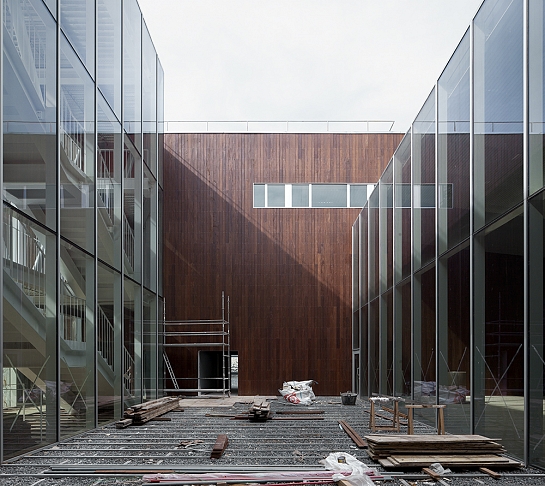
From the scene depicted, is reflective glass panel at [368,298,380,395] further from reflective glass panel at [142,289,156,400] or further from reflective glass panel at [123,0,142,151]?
reflective glass panel at [123,0,142,151]

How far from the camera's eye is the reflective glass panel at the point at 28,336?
8.24 metres

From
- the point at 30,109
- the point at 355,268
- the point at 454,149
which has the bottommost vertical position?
the point at 355,268

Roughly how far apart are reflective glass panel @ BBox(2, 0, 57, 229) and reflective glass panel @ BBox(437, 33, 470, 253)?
6424mm

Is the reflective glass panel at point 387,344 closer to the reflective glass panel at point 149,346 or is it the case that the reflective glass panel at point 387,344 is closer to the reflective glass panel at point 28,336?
the reflective glass panel at point 149,346

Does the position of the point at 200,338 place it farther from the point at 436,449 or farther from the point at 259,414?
the point at 436,449

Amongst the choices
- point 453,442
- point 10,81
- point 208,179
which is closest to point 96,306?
point 10,81

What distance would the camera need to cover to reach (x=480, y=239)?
935 centimetres

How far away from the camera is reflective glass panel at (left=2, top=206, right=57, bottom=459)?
8242mm

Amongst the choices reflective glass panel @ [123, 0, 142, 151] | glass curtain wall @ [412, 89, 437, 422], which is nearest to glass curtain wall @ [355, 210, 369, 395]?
glass curtain wall @ [412, 89, 437, 422]

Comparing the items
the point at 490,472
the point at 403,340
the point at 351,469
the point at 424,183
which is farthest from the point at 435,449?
the point at 403,340

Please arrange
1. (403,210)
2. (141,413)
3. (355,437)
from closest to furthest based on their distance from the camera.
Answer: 1. (355,437)
2. (141,413)
3. (403,210)

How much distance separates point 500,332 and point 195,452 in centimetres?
440

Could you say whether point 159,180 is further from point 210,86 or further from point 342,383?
point 210,86

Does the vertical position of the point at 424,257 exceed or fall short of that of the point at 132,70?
it falls short
